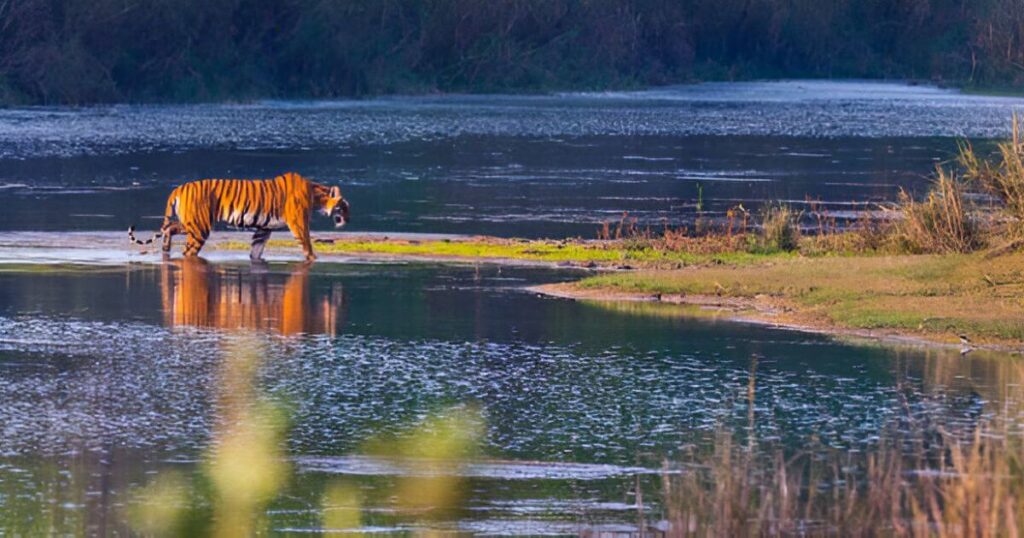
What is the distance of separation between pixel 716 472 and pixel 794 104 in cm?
8227

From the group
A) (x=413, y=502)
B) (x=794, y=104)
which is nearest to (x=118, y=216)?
(x=413, y=502)

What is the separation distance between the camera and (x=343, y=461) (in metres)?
13.2

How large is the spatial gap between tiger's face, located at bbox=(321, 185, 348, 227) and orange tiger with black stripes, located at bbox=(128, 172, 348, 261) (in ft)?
1.41

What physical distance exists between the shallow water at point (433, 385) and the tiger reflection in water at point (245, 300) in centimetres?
5

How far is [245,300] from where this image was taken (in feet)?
68.9

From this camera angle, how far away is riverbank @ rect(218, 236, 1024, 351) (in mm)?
19578

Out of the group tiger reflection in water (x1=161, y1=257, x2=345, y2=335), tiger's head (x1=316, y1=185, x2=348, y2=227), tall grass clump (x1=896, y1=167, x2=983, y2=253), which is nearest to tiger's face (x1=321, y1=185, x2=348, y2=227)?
tiger's head (x1=316, y1=185, x2=348, y2=227)

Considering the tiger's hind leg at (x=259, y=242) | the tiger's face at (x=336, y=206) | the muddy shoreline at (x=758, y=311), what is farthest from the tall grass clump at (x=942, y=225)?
the tiger's hind leg at (x=259, y=242)

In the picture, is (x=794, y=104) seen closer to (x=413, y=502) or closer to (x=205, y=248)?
(x=205, y=248)

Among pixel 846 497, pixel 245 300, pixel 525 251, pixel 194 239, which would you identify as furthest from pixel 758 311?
pixel 846 497

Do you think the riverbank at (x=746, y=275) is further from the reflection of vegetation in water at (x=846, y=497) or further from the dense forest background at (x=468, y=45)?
the dense forest background at (x=468, y=45)

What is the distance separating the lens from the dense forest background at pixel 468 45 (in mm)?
78250

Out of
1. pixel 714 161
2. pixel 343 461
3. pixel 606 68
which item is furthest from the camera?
pixel 606 68

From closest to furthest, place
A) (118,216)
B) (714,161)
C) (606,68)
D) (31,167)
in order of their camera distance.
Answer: (118,216) → (31,167) → (714,161) → (606,68)
